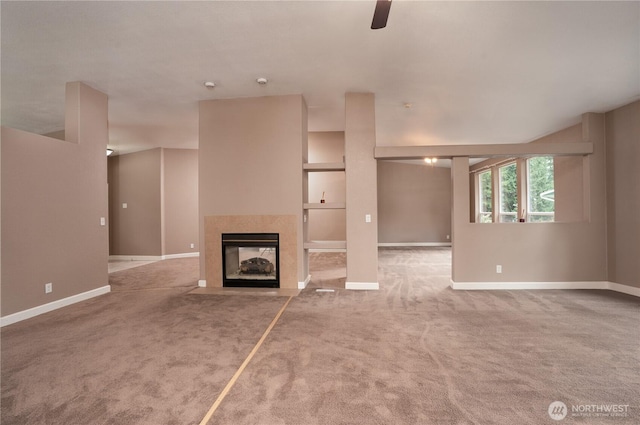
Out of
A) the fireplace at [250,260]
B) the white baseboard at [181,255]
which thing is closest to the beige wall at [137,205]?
the white baseboard at [181,255]

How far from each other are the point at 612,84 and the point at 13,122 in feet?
33.2

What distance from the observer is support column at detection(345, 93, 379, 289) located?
4.86m

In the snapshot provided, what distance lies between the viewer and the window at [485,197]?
9999mm

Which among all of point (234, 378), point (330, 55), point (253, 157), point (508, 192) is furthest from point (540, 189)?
point (234, 378)

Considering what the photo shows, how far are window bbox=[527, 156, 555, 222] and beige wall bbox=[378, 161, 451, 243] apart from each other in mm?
3425

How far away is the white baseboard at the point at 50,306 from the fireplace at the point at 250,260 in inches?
72.2

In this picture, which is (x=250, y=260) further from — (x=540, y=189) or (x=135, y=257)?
(x=540, y=189)

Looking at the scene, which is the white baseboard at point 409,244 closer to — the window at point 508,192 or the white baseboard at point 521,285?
the window at point 508,192

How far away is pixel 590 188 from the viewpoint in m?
5.00

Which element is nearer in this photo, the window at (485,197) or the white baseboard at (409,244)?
the window at (485,197)

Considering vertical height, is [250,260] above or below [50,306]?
above

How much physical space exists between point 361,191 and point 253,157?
183 centimetres

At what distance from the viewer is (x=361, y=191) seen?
4.90 metres

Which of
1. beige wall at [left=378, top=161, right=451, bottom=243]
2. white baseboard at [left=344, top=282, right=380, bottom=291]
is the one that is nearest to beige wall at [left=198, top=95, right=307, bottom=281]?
white baseboard at [left=344, top=282, right=380, bottom=291]
